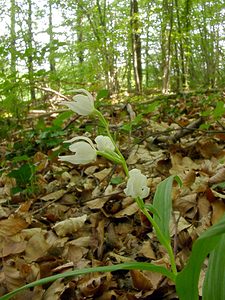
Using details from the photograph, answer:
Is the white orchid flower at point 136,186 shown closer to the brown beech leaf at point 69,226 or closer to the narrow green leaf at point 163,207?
the narrow green leaf at point 163,207

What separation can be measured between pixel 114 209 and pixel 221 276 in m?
0.97

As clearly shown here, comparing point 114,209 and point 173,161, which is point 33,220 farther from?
point 173,161

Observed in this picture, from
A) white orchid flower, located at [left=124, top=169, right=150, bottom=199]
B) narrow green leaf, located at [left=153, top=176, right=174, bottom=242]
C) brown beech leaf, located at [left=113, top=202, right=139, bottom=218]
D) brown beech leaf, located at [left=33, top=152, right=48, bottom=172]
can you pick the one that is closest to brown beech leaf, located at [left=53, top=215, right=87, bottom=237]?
brown beech leaf, located at [left=113, top=202, right=139, bottom=218]

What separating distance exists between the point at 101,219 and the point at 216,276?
932 mm

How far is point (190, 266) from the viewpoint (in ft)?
2.17

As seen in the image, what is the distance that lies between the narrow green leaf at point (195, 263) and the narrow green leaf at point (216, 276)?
0.03 metres

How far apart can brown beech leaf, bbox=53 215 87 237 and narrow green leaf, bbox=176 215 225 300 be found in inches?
34.9

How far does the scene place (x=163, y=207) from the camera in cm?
89

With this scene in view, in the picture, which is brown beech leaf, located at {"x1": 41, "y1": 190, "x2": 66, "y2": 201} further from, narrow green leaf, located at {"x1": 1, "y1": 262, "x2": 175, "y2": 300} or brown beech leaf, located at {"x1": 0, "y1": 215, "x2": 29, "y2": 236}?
narrow green leaf, located at {"x1": 1, "y1": 262, "x2": 175, "y2": 300}

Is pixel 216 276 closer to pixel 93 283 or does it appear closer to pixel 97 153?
pixel 97 153

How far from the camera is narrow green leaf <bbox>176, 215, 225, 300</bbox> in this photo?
1.78 ft

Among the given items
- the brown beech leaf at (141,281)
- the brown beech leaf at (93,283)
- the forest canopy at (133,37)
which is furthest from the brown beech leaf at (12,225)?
the forest canopy at (133,37)

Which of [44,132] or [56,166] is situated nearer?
[56,166]

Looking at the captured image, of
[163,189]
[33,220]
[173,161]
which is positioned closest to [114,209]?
[33,220]
